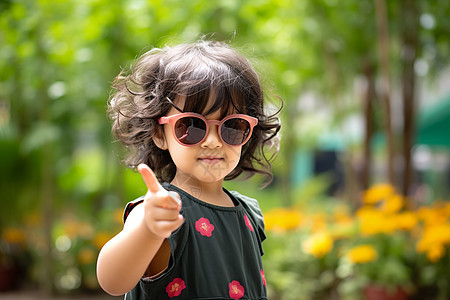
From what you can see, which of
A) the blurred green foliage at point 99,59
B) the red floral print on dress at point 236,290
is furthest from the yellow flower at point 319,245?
the red floral print on dress at point 236,290

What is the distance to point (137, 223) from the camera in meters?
1.19

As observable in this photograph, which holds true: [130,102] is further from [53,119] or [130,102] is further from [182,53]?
[53,119]

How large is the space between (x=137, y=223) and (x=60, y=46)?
4568 millimetres

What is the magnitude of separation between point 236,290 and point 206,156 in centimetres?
38

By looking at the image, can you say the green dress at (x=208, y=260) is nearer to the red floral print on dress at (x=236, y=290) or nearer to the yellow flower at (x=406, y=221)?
the red floral print on dress at (x=236, y=290)

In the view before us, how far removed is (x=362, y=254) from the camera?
386 centimetres

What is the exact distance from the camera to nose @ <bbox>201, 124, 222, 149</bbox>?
4.53 feet

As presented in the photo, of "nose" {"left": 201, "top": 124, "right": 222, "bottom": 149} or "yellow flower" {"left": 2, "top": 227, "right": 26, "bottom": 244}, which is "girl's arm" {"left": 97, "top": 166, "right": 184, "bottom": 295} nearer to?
"nose" {"left": 201, "top": 124, "right": 222, "bottom": 149}

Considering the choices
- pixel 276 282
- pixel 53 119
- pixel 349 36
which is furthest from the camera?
pixel 53 119

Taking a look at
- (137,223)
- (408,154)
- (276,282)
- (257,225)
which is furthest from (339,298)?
(137,223)

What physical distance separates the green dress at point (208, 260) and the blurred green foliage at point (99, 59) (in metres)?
2.66

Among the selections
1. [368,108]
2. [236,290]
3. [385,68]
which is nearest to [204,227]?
[236,290]

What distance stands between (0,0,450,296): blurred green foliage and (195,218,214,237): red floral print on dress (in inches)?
108

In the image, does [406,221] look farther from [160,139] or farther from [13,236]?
[13,236]
